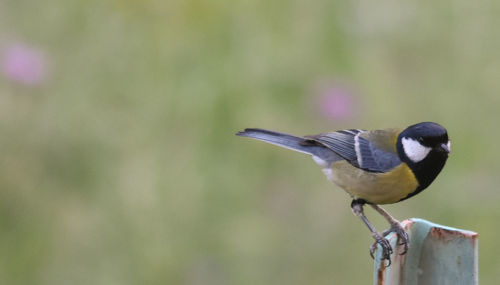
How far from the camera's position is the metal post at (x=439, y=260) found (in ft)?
4.21

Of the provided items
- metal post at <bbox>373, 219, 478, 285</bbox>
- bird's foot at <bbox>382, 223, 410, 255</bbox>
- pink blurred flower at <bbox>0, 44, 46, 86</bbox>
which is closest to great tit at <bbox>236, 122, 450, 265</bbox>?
bird's foot at <bbox>382, 223, 410, 255</bbox>

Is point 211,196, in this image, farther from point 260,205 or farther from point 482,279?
point 482,279

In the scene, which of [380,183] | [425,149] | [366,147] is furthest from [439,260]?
[366,147]

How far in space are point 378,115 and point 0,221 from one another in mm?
1428

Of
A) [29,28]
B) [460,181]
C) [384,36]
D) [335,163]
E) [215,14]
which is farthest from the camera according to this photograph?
[384,36]

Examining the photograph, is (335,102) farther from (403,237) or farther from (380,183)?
(403,237)

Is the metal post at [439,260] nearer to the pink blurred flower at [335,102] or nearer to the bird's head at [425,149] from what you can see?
the bird's head at [425,149]

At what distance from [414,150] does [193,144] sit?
82 centimetres

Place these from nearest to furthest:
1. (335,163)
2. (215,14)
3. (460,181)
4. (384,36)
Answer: (335,163) → (215,14) → (460,181) → (384,36)

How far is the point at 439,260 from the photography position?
51.2 inches

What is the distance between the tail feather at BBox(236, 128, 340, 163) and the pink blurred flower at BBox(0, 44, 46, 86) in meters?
0.75

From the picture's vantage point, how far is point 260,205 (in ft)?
8.74

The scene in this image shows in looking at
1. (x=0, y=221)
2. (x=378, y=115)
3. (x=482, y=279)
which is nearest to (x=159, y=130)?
(x=0, y=221)

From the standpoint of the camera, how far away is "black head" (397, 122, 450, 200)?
1.97 metres
